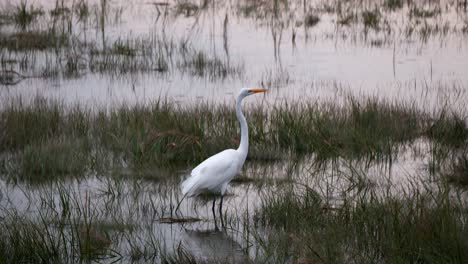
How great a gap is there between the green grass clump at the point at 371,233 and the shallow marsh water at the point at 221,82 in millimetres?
151

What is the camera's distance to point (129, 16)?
14828 millimetres

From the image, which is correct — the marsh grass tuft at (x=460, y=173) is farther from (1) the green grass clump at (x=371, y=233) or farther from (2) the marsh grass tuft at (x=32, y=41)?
(2) the marsh grass tuft at (x=32, y=41)

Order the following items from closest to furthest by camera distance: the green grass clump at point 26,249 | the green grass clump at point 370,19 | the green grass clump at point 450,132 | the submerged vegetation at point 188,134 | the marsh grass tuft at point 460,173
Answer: the green grass clump at point 26,249, the marsh grass tuft at point 460,173, the submerged vegetation at point 188,134, the green grass clump at point 450,132, the green grass clump at point 370,19

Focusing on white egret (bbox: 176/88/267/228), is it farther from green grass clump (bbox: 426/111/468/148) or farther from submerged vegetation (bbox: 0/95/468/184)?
green grass clump (bbox: 426/111/468/148)

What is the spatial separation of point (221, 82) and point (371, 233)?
6188 mm

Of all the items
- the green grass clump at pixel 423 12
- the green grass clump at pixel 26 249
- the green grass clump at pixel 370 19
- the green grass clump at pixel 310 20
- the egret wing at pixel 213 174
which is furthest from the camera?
the green grass clump at pixel 423 12

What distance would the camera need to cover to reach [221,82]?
34.5 ft

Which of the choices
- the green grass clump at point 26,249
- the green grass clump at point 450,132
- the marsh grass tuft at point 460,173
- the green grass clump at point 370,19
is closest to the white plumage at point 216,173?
the green grass clump at point 26,249

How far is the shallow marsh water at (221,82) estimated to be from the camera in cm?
528

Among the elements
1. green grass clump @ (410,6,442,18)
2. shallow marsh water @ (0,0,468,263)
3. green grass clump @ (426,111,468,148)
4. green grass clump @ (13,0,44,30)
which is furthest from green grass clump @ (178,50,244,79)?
green grass clump @ (410,6,442,18)

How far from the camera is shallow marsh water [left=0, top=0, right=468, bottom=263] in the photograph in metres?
5.28

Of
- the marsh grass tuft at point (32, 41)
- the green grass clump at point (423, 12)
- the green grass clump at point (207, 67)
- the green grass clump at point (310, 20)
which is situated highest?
the green grass clump at point (423, 12)

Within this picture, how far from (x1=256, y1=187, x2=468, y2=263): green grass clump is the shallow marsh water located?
0.15 metres

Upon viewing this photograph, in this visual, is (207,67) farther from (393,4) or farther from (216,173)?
(216,173)
